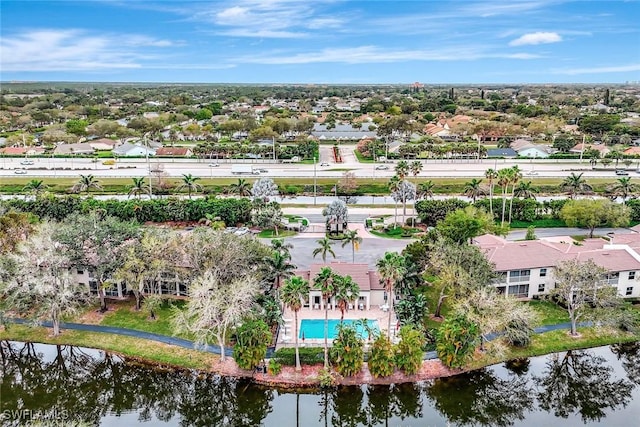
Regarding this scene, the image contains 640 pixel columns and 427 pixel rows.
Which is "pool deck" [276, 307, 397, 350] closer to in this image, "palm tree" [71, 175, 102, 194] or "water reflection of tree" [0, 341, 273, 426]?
"water reflection of tree" [0, 341, 273, 426]

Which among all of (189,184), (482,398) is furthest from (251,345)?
(189,184)

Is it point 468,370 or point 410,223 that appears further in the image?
point 410,223

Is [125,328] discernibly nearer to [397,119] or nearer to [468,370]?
[468,370]

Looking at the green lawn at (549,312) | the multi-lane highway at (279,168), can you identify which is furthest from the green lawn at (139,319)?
the multi-lane highway at (279,168)

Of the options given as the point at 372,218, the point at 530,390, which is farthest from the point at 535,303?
the point at 372,218

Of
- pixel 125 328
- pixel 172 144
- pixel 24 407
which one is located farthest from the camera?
pixel 172 144

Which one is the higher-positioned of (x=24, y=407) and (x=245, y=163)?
(x=245, y=163)

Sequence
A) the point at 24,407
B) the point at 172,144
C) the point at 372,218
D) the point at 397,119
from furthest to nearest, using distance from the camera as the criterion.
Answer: the point at 397,119, the point at 172,144, the point at 372,218, the point at 24,407
